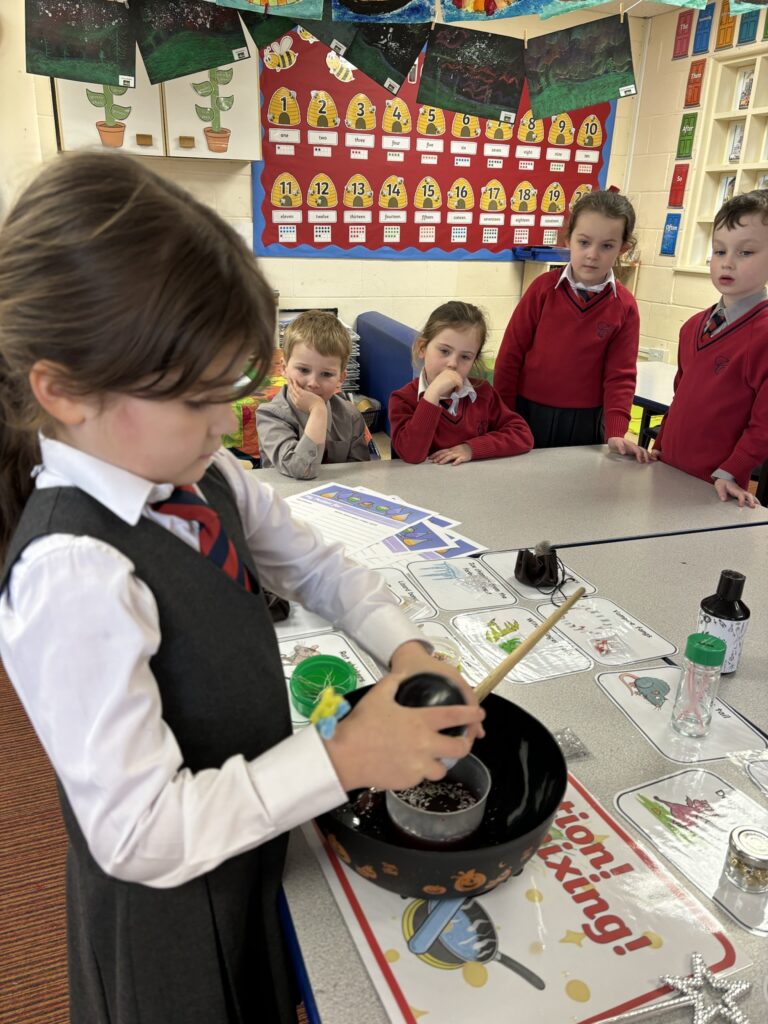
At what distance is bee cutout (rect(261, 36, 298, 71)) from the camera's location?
354 cm

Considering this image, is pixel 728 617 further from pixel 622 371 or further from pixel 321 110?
pixel 321 110

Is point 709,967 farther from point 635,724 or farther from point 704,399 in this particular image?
point 704,399

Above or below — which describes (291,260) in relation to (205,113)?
below

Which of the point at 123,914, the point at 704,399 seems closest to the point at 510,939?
the point at 123,914

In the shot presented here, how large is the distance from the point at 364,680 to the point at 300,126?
3517 mm

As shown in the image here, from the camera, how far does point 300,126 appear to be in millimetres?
3707

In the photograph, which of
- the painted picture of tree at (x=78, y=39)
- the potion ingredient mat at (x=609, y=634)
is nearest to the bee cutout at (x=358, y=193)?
the painted picture of tree at (x=78, y=39)

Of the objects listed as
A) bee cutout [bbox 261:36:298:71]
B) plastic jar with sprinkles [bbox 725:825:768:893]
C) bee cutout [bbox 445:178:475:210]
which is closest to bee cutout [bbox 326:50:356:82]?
bee cutout [bbox 261:36:298:71]

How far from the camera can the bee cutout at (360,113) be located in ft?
12.3

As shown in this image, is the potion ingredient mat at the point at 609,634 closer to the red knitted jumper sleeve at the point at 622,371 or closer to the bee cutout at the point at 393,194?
the red knitted jumper sleeve at the point at 622,371

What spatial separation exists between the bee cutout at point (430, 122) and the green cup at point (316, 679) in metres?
3.73

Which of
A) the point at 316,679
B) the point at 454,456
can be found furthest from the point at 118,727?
the point at 454,456

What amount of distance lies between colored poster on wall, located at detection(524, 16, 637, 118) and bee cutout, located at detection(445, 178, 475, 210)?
1450mm

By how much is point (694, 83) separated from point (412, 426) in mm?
3424
